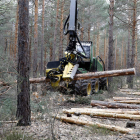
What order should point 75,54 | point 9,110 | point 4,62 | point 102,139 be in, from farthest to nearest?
1. point 75,54
2. point 9,110
3. point 4,62
4. point 102,139

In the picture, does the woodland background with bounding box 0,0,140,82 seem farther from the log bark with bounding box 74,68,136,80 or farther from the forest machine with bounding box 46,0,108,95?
the log bark with bounding box 74,68,136,80

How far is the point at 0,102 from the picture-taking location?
165 inches

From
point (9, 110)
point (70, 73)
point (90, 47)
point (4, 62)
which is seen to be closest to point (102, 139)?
point (9, 110)

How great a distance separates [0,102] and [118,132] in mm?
2873

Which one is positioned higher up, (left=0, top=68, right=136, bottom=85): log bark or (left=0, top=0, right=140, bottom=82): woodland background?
(left=0, top=0, right=140, bottom=82): woodland background

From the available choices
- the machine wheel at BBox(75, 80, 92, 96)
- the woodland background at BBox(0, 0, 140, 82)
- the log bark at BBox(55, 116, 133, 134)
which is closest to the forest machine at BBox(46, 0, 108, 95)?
the machine wheel at BBox(75, 80, 92, 96)

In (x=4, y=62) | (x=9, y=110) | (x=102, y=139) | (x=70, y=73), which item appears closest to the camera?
(x=102, y=139)

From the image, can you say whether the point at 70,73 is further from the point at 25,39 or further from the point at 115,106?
the point at 25,39

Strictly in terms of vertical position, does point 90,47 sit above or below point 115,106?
above

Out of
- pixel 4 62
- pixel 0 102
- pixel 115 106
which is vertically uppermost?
pixel 4 62

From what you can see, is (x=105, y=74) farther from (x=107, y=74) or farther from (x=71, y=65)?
(x=71, y=65)

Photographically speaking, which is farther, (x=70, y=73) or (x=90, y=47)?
(x=90, y=47)

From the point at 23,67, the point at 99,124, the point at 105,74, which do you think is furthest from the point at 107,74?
the point at 23,67

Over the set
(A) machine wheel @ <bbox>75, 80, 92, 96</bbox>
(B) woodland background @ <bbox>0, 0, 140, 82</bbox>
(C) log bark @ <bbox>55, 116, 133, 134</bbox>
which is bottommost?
(C) log bark @ <bbox>55, 116, 133, 134</bbox>
